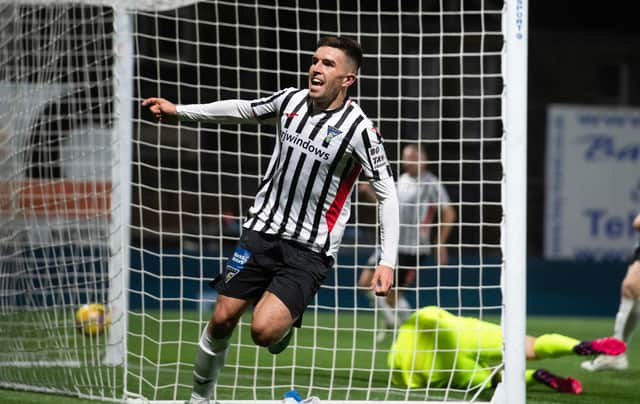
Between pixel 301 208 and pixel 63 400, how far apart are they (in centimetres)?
172

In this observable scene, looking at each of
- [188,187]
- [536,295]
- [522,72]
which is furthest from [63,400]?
[188,187]

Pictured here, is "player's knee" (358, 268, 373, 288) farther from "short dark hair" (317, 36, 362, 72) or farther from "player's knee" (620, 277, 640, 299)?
"short dark hair" (317, 36, 362, 72)

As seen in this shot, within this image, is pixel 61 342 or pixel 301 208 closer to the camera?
pixel 301 208

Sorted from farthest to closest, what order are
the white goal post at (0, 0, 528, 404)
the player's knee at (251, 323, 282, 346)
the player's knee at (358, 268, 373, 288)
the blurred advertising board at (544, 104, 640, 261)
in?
the blurred advertising board at (544, 104, 640, 261)
the player's knee at (358, 268, 373, 288)
the white goal post at (0, 0, 528, 404)
the player's knee at (251, 323, 282, 346)

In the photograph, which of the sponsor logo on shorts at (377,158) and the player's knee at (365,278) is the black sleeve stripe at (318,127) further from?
the player's knee at (365,278)

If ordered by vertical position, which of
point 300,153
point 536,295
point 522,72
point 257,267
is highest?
point 522,72

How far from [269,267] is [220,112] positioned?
0.70 metres

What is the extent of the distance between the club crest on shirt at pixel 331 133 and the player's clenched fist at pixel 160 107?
0.65 metres

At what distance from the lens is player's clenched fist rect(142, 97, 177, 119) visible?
14.9 feet

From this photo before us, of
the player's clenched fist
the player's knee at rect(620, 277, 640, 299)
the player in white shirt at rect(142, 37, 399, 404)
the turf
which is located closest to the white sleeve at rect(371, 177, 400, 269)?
the player in white shirt at rect(142, 37, 399, 404)

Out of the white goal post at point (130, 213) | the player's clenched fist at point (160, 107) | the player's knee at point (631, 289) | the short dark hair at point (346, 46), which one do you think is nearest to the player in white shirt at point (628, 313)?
the player's knee at point (631, 289)

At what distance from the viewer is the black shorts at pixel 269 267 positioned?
4.59m

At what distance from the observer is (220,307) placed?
464cm

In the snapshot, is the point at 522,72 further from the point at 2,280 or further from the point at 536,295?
the point at 536,295
